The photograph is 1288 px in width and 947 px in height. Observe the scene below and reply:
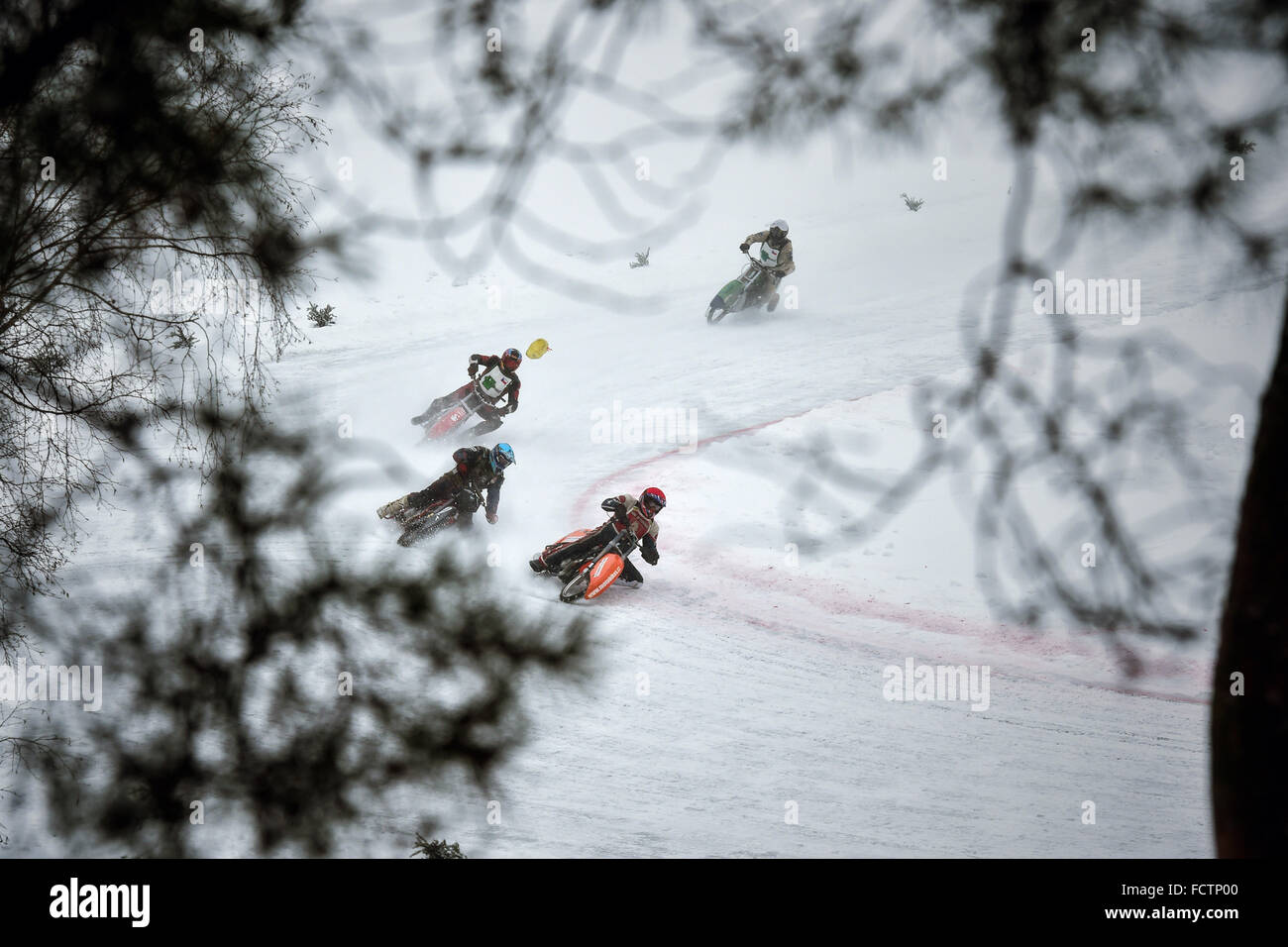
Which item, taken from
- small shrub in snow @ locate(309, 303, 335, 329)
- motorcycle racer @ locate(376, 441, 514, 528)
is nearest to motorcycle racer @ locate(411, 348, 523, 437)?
motorcycle racer @ locate(376, 441, 514, 528)

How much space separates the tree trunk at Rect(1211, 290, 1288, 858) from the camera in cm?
108

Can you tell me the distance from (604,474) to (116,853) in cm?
817

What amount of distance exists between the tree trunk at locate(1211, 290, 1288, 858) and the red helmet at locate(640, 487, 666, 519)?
6703 mm

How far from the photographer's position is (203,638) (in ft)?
11.5

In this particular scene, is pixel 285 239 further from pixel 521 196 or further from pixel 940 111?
pixel 940 111

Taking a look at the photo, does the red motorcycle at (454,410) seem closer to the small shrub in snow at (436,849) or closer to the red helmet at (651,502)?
the red helmet at (651,502)

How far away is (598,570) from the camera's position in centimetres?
766

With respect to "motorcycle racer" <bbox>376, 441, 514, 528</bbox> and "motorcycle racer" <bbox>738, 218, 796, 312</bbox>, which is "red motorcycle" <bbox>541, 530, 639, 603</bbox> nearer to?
"motorcycle racer" <bbox>376, 441, 514, 528</bbox>

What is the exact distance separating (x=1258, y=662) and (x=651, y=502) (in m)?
6.82

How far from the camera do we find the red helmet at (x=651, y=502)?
7.84 metres

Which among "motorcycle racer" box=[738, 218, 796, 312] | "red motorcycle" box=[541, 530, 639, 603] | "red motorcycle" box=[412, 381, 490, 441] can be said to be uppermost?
"motorcycle racer" box=[738, 218, 796, 312]

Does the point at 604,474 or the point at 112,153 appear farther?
the point at 604,474

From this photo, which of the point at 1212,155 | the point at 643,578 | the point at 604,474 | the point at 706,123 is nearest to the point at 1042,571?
the point at 1212,155
